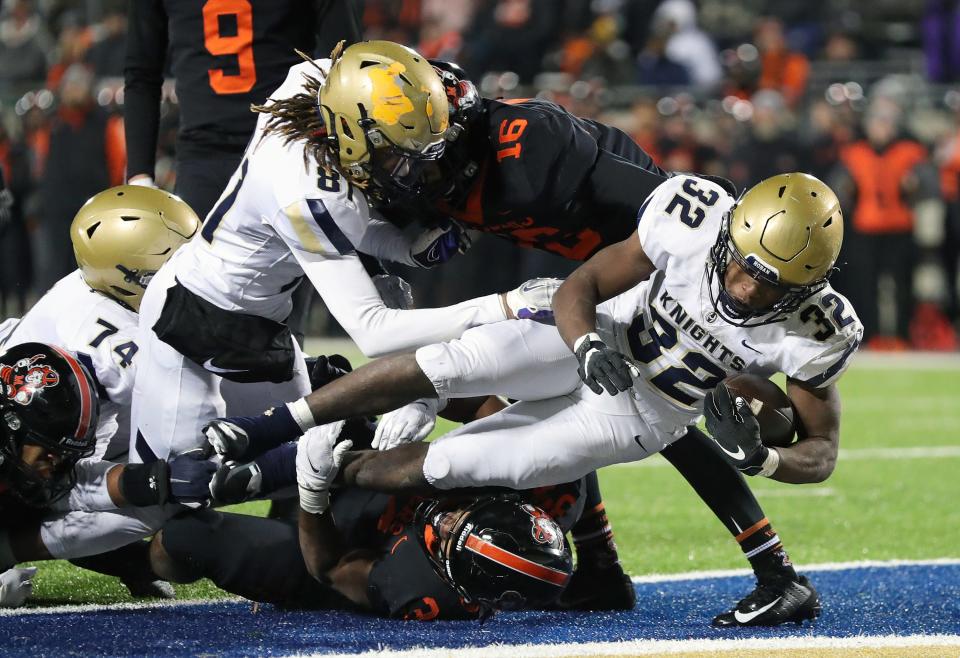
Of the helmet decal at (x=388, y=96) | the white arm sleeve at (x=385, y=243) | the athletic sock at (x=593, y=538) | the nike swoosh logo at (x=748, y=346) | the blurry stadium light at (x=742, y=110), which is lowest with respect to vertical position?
the blurry stadium light at (x=742, y=110)

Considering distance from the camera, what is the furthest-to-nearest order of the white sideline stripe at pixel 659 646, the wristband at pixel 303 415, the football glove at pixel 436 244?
1. the football glove at pixel 436 244
2. the wristband at pixel 303 415
3. the white sideline stripe at pixel 659 646

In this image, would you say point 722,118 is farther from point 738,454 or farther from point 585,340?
point 738,454

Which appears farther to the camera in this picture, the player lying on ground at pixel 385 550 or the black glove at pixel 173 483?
the black glove at pixel 173 483

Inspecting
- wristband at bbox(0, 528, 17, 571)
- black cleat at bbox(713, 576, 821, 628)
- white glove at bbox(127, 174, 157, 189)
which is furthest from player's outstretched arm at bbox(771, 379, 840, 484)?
white glove at bbox(127, 174, 157, 189)

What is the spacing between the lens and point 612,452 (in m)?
3.99

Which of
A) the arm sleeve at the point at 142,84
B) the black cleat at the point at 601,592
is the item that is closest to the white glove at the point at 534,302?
the black cleat at the point at 601,592

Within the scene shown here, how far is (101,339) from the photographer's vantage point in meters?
4.38

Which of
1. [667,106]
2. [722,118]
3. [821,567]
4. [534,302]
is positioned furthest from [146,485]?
[667,106]

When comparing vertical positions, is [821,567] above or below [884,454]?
above

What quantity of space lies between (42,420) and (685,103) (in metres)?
9.11

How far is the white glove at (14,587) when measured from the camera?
13.4 ft

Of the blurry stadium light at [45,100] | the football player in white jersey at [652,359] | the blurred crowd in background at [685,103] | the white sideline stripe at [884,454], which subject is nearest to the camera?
the football player in white jersey at [652,359]

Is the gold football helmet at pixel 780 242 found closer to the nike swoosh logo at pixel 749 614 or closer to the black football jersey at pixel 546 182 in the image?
the black football jersey at pixel 546 182

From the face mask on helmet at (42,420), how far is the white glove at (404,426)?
2.63ft
